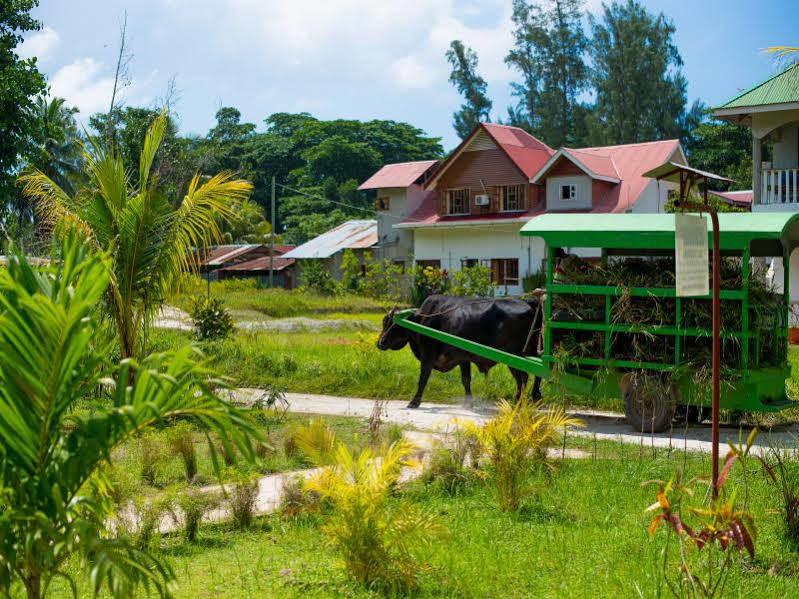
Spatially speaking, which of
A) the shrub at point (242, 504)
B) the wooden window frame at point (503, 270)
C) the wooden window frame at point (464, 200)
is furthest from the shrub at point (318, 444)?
the wooden window frame at point (464, 200)

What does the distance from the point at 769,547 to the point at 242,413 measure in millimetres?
3680

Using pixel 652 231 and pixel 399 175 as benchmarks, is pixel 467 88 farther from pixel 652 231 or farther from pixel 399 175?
pixel 652 231

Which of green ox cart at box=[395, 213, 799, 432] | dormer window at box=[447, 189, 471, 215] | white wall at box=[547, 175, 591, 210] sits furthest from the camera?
dormer window at box=[447, 189, 471, 215]

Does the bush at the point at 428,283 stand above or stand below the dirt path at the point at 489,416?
above

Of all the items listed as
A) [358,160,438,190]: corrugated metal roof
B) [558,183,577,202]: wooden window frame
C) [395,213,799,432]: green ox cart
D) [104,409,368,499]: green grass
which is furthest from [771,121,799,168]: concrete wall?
[358,160,438,190]: corrugated metal roof

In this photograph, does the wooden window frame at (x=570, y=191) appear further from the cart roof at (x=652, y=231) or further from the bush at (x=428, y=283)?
the cart roof at (x=652, y=231)

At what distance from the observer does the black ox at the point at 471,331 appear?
12789 millimetres

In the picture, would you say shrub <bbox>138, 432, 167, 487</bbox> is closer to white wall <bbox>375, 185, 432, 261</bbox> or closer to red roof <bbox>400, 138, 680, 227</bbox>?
red roof <bbox>400, 138, 680, 227</bbox>

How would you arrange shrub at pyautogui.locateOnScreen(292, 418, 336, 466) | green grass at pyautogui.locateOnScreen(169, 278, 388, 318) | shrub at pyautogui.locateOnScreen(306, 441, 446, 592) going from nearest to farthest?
1. shrub at pyautogui.locateOnScreen(306, 441, 446, 592)
2. shrub at pyautogui.locateOnScreen(292, 418, 336, 466)
3. green grass at pyautogui.locateOnScreen(169, 278, 388, 318)

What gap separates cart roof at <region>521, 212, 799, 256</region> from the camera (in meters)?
9.82

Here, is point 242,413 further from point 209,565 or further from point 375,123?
point 375,123

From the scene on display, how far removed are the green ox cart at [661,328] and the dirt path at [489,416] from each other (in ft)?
0.88

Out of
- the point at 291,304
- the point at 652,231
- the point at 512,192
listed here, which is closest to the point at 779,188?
the point at 652,231

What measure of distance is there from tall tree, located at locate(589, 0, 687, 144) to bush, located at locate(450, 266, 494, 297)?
73.4ft
